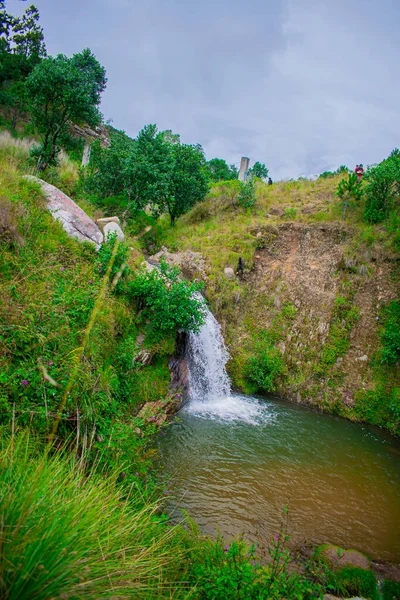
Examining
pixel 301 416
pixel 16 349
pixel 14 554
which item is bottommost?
pixel 301 416

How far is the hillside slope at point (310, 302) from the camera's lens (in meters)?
11.0

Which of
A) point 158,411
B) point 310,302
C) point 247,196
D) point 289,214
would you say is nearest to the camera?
point 158,411

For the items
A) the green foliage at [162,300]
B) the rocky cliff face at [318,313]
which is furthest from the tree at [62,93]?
the rocky cliff face at [318,313]

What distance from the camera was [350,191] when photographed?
15562 mm

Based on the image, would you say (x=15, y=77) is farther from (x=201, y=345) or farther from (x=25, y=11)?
(x=201, y=345)

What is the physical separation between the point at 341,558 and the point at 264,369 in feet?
22.9

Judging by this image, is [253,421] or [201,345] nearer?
[253,421]

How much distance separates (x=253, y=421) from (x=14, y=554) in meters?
8.10

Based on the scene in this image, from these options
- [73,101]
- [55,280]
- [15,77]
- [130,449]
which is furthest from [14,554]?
[15,77]

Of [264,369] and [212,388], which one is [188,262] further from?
[212,388]

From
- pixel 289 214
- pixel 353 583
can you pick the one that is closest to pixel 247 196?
pixel 289 214

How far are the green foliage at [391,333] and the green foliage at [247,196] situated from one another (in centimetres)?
954

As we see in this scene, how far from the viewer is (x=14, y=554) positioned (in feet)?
4.23

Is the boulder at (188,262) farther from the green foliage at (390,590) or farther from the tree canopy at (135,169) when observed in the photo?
the green foliage at (390,590)
